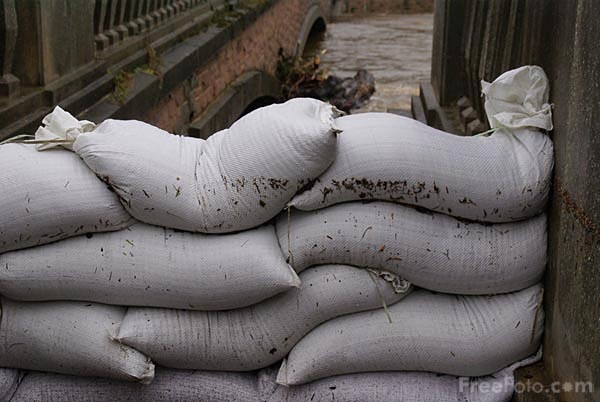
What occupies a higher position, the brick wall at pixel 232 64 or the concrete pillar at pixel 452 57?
the concrete pillar at pixel 452 57

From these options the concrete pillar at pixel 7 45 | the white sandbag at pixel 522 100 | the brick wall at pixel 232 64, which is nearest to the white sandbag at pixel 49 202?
the white sandbag at pixel 522 100

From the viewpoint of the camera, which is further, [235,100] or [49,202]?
[235,100]

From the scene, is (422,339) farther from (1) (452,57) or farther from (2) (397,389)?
(1) (452,57)

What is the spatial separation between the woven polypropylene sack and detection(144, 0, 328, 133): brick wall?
3.29 metres

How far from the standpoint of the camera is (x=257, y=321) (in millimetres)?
2500

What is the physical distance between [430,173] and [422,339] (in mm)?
430

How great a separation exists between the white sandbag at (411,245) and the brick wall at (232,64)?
10.7 feet

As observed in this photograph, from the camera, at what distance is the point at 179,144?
254 cm

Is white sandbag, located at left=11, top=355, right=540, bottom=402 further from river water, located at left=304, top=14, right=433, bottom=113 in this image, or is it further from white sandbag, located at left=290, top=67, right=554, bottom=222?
river water, located at left=304, top=14, right=433, bottom=113

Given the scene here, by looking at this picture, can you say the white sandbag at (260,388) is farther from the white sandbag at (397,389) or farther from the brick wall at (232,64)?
the brick wall at (232,64)

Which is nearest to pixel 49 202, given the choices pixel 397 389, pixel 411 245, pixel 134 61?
pixel 411 245

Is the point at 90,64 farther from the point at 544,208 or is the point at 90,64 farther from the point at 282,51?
the point at 282,51

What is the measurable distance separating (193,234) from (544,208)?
3.05ft

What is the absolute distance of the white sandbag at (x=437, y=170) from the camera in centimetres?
241
